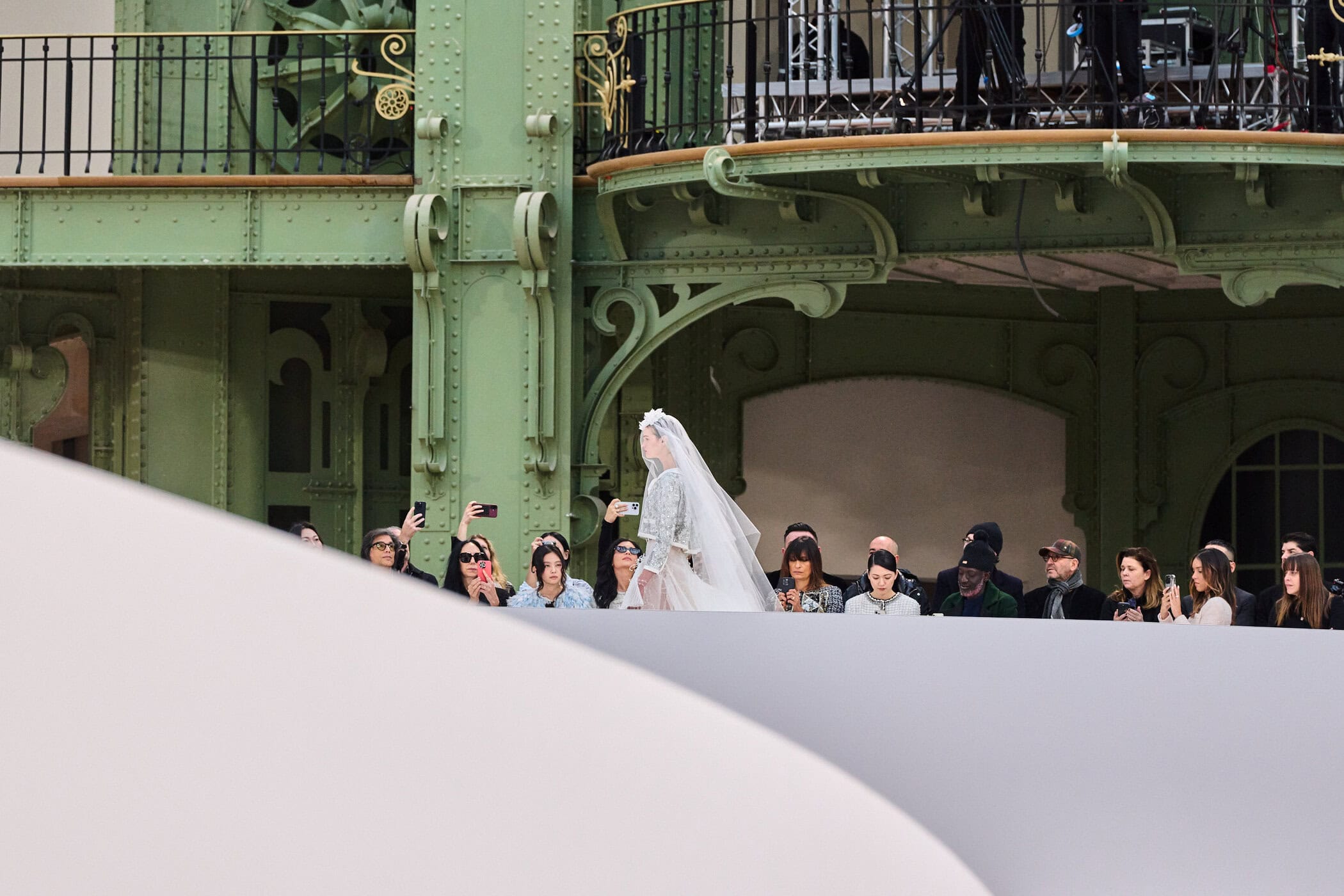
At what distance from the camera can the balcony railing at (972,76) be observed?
916 centimetres

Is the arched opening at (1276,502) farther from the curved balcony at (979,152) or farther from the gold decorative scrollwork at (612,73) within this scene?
the gold decorative scrollwork at (612,73)

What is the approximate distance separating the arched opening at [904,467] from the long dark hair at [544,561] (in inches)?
197

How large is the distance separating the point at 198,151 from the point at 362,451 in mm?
2698

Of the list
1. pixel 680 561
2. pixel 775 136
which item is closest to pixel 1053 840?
pixel 680 561

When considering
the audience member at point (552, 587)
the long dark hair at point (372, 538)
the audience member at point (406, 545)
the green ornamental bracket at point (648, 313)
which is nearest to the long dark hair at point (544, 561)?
the audience member at point (552, 587)

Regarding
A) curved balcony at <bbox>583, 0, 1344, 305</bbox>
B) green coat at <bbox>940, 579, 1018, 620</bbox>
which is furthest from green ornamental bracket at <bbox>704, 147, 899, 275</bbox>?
green coat at <bbox>940, 579, 1018, 620</bbox>

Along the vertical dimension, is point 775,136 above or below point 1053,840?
above

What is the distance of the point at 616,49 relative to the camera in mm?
9930

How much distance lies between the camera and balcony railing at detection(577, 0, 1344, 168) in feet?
30.1

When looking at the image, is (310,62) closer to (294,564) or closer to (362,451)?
(362,451)

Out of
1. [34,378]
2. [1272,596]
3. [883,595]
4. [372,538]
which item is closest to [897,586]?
[883,595]

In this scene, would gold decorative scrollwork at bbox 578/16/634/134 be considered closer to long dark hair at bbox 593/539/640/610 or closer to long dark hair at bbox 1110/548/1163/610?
long dark hair at bbox 593/539/640/610

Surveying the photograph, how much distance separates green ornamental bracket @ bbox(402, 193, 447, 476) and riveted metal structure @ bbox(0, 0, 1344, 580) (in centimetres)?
2

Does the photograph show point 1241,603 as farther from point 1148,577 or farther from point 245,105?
point 245,105
